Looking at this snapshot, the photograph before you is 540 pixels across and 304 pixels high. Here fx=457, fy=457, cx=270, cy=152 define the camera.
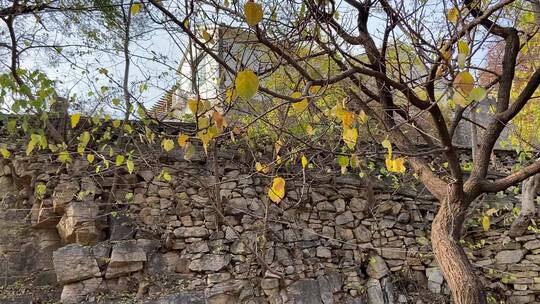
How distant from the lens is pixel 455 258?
6.91 feet

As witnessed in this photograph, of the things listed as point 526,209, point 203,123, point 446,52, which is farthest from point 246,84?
point 526,209

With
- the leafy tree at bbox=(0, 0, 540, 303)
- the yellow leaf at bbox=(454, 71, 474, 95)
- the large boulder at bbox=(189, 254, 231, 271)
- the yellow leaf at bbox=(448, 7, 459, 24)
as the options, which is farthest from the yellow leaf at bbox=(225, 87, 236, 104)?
the large boulder at bbox=(189, 254, 231, 271)

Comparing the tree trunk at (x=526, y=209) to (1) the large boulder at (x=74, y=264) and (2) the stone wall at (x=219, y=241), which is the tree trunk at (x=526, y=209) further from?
(1) the large boulder at (x=74, y=264)

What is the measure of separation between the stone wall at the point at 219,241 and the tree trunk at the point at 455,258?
4.69ft

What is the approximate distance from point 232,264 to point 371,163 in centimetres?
163

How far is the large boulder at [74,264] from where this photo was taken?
10.5 feet

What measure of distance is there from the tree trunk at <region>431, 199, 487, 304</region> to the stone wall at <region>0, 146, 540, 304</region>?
4.69ft

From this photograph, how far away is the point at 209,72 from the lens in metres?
3.84

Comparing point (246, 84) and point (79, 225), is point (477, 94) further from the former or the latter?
point (79, 225)

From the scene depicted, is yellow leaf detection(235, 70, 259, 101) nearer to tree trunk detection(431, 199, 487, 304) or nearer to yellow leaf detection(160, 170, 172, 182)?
tree trunk detection(431, 199, 487, 304)

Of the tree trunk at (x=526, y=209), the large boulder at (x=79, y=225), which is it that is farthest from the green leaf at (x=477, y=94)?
the tree trunk at (x=526, y=209)

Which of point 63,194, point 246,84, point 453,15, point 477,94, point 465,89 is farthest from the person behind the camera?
point 63,194

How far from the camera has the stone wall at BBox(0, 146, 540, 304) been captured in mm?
Answer: 3330

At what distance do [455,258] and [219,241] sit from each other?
2.02 metres
